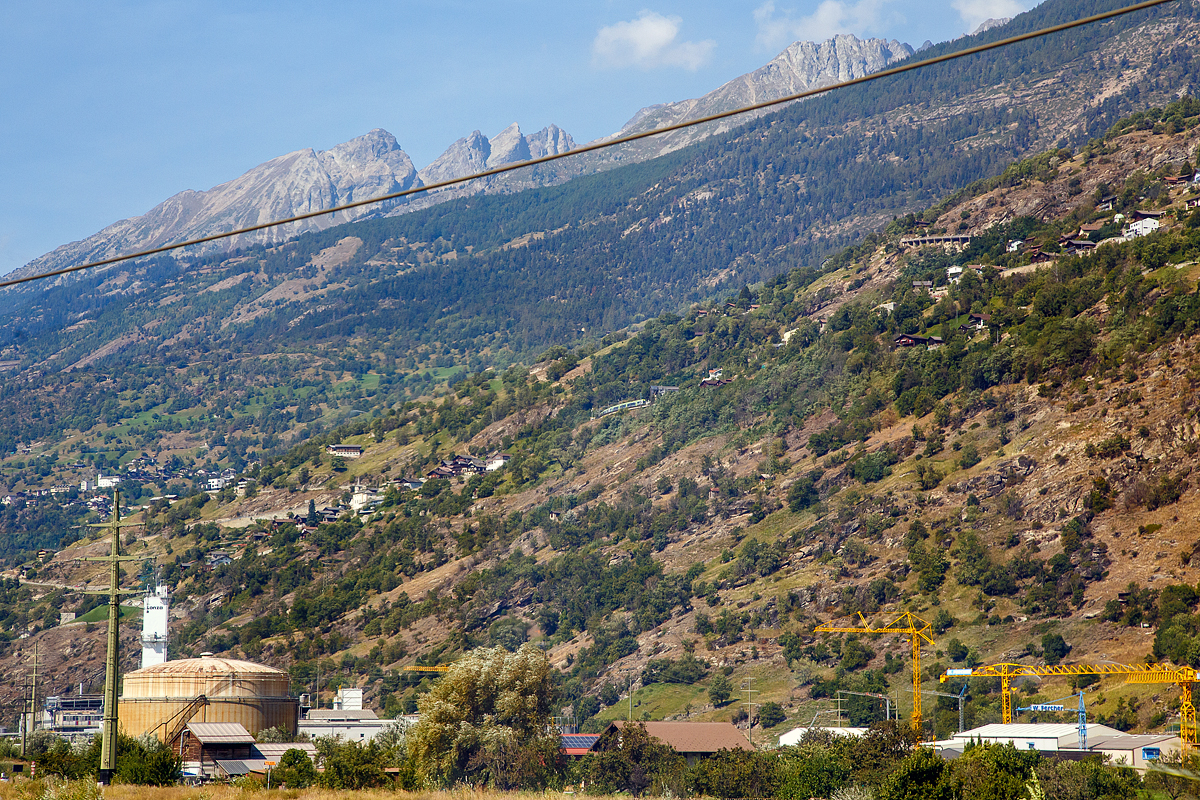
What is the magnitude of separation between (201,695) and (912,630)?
69.5m

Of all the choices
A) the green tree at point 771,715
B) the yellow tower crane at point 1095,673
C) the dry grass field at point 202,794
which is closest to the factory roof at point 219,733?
the dry grass field at point 202,794

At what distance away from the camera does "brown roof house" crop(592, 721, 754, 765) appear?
92.4 m

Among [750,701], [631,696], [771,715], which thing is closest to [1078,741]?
[771,715]

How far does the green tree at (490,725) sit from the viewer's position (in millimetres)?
84312

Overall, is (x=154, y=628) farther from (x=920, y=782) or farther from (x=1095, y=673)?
(x=920, y=782)

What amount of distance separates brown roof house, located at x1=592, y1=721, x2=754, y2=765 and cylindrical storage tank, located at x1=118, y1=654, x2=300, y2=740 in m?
A: 26.5

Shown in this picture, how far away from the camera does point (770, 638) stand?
13675cm

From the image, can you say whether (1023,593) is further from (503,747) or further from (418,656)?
(418,656)

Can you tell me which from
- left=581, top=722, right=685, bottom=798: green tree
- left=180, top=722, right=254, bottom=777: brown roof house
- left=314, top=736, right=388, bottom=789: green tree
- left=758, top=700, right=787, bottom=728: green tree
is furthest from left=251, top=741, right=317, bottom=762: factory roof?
left=758, top=700, right=787, bottom=728: green tree

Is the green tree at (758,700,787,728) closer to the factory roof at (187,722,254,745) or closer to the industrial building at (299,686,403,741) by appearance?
the industrial building at (299,686,403,741)

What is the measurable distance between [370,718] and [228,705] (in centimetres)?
Result: 3659

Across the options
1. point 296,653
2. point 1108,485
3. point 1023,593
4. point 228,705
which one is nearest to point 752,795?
point 228,705

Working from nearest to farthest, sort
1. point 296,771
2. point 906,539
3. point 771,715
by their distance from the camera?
point 296,771, point 771,715, point 906,539

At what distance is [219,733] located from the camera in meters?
84.1
